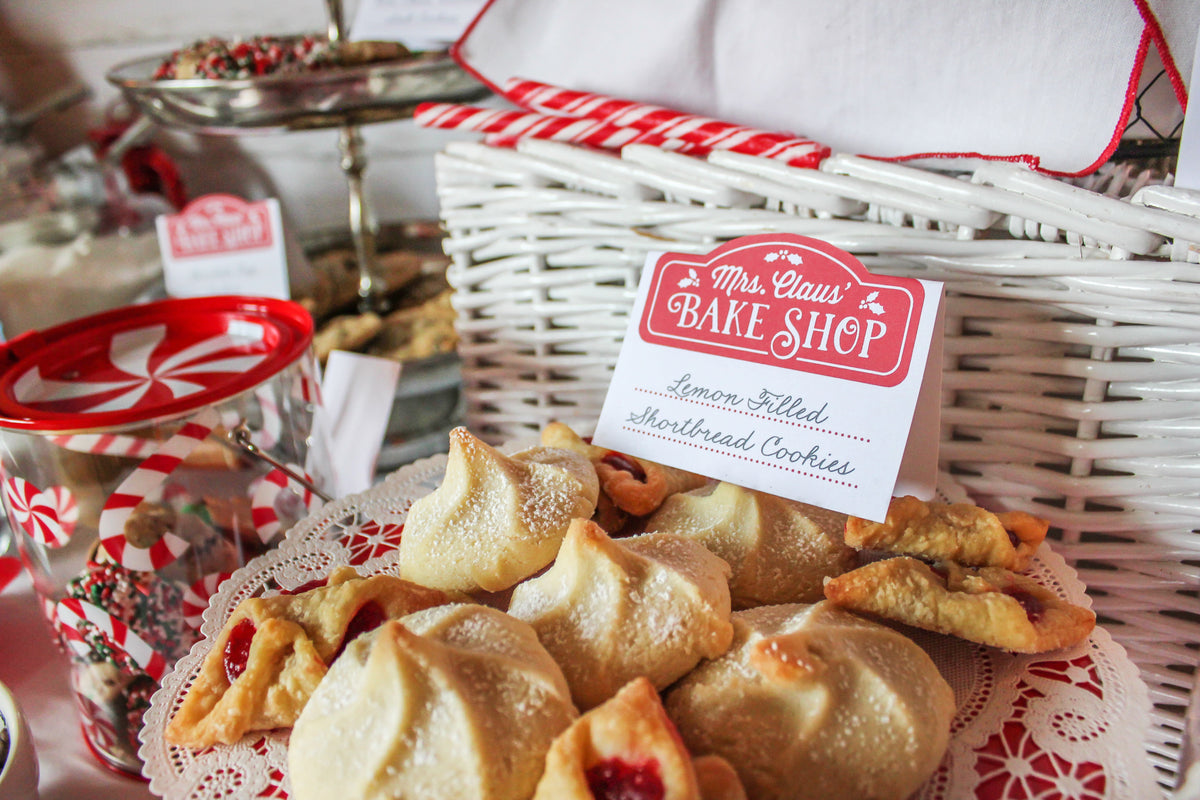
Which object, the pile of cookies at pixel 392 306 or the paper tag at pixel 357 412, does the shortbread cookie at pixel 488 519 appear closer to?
the paper tag at pixel 357 412

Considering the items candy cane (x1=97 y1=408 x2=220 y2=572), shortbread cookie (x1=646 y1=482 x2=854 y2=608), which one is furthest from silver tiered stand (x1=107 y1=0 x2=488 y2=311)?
shortbread cookie (x1=646 y1=482 x2=854 y2=608)

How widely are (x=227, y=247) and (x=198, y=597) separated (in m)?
0.70

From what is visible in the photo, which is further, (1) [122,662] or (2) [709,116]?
(2) [709,116]

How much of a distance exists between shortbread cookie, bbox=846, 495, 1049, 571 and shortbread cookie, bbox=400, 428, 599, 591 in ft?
0.80

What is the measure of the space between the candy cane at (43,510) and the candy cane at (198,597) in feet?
0.41

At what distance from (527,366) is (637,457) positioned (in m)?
0.30

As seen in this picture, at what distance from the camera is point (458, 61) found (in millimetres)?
1032

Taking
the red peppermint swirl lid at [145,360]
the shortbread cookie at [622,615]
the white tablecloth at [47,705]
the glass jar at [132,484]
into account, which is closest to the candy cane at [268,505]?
the glass jar at [132,484]

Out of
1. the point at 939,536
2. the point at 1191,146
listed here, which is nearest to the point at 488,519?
the point at 939,536

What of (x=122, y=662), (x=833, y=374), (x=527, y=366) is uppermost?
(x=833, y=374)

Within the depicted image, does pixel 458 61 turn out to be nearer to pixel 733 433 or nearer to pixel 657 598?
pixel 733 433

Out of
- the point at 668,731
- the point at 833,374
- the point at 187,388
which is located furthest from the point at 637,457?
the point at 187,388

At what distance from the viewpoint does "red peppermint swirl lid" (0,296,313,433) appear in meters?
0.73

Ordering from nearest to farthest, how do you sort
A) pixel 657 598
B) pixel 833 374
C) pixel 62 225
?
pixel 657 598 < pixel 833 374 < pixel 62 225
